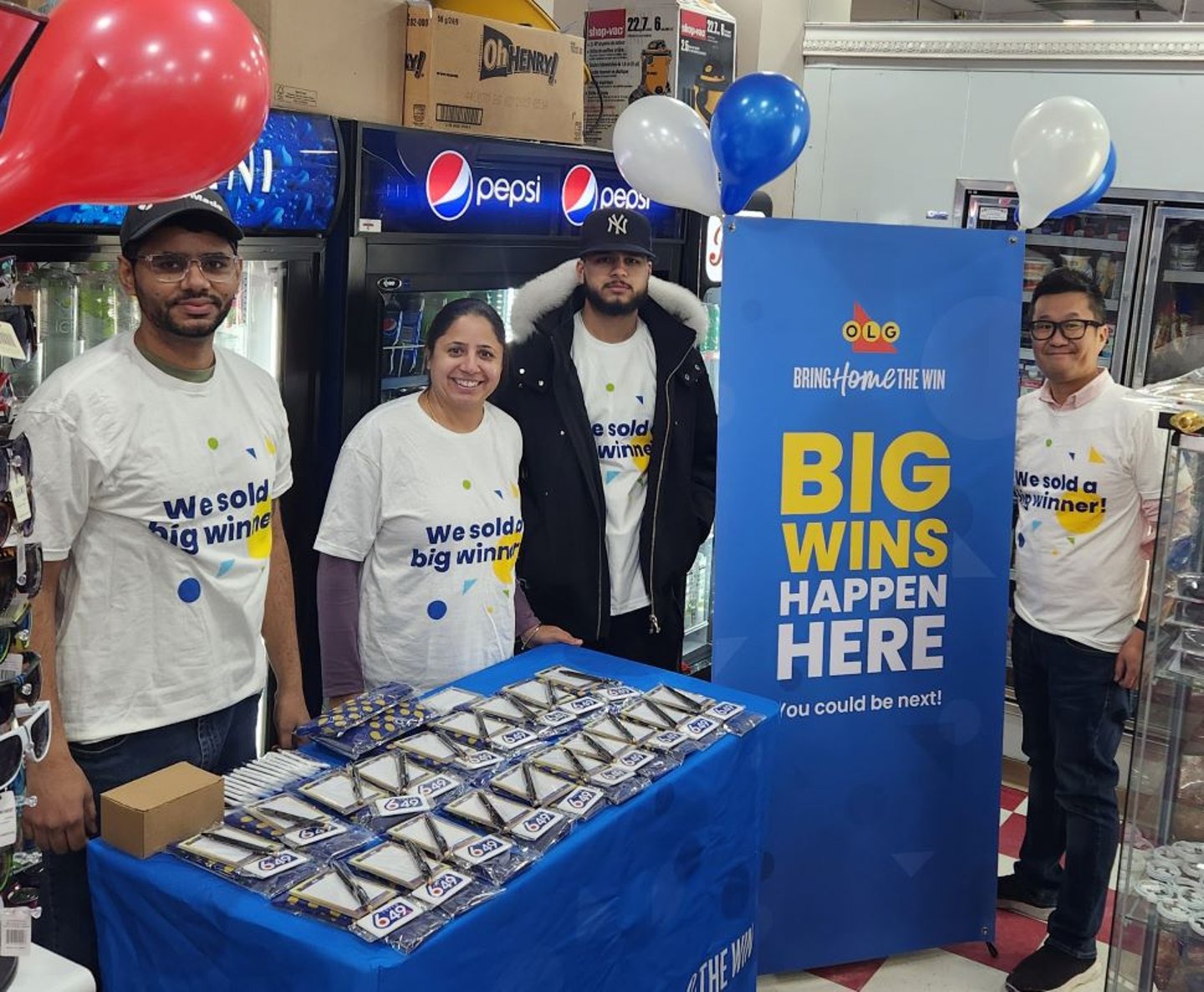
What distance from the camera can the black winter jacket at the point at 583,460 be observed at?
3359 mm

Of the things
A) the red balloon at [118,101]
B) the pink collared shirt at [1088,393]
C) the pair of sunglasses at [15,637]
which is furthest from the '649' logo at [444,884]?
the pink collared shirt at [1088,393]

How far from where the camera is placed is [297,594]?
129 inches

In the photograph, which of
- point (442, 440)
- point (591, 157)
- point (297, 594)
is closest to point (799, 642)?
point (442, 440)

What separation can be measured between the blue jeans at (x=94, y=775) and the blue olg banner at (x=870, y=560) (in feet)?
4.22

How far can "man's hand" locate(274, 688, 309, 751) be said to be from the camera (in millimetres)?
2742

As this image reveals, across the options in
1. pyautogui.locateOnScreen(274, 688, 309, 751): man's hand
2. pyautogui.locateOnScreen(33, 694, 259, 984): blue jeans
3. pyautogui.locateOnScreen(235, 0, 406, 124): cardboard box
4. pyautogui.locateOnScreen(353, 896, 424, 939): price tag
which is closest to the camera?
pyautogui.locateOnScreen(353, 896, 424, 939): price tag

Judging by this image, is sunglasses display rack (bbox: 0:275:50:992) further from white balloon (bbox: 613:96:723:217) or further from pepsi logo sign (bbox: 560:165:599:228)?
pepsi logo sign (bbox: 560:165:599:228)

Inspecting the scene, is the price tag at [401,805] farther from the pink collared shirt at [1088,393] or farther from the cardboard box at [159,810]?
the pink collared shirt at [1088,393]

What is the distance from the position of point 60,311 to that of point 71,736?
0.91 meters

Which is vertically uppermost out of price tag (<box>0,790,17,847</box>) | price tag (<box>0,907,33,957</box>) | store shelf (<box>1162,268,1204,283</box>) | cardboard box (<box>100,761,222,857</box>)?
store shelf (<box>1162,268,1204,283</box>)

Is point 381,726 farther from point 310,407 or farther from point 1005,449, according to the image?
point 1005,449

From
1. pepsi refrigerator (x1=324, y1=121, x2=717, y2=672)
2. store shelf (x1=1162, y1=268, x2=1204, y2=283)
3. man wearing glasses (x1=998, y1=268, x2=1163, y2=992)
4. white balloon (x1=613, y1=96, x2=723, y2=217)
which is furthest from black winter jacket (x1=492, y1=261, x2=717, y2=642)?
store shelf (x1=1162, y1=268, x2=1204, y2=283)

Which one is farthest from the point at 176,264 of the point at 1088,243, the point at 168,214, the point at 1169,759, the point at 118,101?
the point at 1088,243

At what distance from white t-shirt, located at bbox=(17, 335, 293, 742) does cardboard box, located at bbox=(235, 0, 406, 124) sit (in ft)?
2.71
